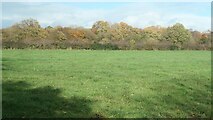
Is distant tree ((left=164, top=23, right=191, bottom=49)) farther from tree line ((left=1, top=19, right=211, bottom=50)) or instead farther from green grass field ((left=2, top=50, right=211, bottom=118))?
green grass field ((left=2, top=50, right=211, bottom=118))

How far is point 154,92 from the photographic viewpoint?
21594 millimetres

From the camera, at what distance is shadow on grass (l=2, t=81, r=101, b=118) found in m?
14.6

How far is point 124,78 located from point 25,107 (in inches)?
493

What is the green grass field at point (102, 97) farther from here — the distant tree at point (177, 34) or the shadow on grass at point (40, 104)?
the distant tree at point (177, 34)

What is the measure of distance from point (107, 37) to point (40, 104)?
108926 millimetres

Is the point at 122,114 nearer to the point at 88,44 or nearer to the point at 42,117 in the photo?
the point at 42,117

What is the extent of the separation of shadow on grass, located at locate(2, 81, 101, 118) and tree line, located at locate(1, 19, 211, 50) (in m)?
69.1

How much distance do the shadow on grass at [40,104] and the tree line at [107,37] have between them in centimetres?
6915

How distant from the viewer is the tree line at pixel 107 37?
9394 cm

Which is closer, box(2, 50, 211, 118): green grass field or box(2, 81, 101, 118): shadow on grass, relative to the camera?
box(2, 81, 101, 118): shadow on grass

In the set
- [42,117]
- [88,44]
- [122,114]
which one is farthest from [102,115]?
[88,44]

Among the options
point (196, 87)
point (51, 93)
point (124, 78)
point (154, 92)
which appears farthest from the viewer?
point (124, 78)

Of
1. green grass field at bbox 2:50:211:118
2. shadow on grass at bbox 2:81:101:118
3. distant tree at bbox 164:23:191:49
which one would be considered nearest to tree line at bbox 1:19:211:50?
distant tree at bbox 164:23:191:49

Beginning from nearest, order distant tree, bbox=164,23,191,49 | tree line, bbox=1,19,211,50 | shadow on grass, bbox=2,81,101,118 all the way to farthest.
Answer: shadow on grass, bbox=2,81,101,118
tree line, bbox=1,19,211,50
distant tree, bbox=164,23,191,49
